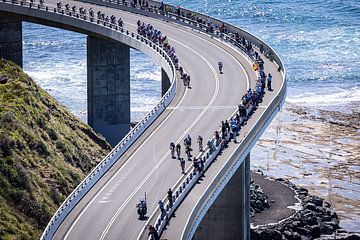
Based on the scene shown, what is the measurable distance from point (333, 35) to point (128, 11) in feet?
208

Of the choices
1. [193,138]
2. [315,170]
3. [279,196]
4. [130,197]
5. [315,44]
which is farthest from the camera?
[315,44]

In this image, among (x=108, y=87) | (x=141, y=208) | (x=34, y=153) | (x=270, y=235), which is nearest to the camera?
(x=141, y=208)

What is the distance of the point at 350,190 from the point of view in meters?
114

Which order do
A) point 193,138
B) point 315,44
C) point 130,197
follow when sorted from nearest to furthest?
point 130,197, point 193,138, point 315,44

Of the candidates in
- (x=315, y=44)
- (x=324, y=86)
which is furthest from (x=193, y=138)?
(x=315, y=44)

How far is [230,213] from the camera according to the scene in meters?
94.3

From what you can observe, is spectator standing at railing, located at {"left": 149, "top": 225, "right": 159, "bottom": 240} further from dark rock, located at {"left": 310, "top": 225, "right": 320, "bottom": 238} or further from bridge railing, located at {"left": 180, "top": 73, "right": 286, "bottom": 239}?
dark rock, located at {"left": 310, "top": 225, "right": 320, "bottom": 238}

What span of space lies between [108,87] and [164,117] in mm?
29355

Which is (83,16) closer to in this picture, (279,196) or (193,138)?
(279,196)

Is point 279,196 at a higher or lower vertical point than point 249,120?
lower

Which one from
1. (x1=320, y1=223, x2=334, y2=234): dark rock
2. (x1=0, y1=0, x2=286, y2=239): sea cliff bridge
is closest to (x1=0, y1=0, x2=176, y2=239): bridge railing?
(x1=0, y1=0, x2=286, y2=239): sea cliff bridge

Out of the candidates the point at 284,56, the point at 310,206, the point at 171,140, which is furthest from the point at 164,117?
the point at 284,56

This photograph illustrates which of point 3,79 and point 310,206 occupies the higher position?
point 3,79

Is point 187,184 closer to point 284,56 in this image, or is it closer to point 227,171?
point 227,171
